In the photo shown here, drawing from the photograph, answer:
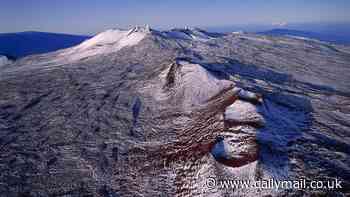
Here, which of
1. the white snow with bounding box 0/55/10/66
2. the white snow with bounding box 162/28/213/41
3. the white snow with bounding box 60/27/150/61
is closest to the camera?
the white snow with bounding box 60/27/150/61

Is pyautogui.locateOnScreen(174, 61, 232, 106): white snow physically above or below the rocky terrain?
above

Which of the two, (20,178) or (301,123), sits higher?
(301,123)

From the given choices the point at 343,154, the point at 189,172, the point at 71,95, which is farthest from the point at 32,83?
the point at 343,154

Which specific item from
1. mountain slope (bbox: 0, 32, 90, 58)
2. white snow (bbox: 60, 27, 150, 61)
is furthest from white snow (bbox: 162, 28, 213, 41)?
mountain slope (bbox: 0, 32, 90, 58)

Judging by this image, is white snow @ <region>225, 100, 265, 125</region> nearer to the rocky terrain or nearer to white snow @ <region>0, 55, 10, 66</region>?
the rocky terrain

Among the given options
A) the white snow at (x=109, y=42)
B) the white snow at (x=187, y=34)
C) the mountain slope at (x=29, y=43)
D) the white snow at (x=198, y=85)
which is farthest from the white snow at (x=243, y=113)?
the mountain slope at (x=29, y=43)

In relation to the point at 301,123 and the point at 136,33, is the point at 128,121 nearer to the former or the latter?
the point at 301,123

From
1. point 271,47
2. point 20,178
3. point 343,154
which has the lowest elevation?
point 20,178

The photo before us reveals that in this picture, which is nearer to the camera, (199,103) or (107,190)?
(107,190)

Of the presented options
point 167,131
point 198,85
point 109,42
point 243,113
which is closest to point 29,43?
point 109,42
